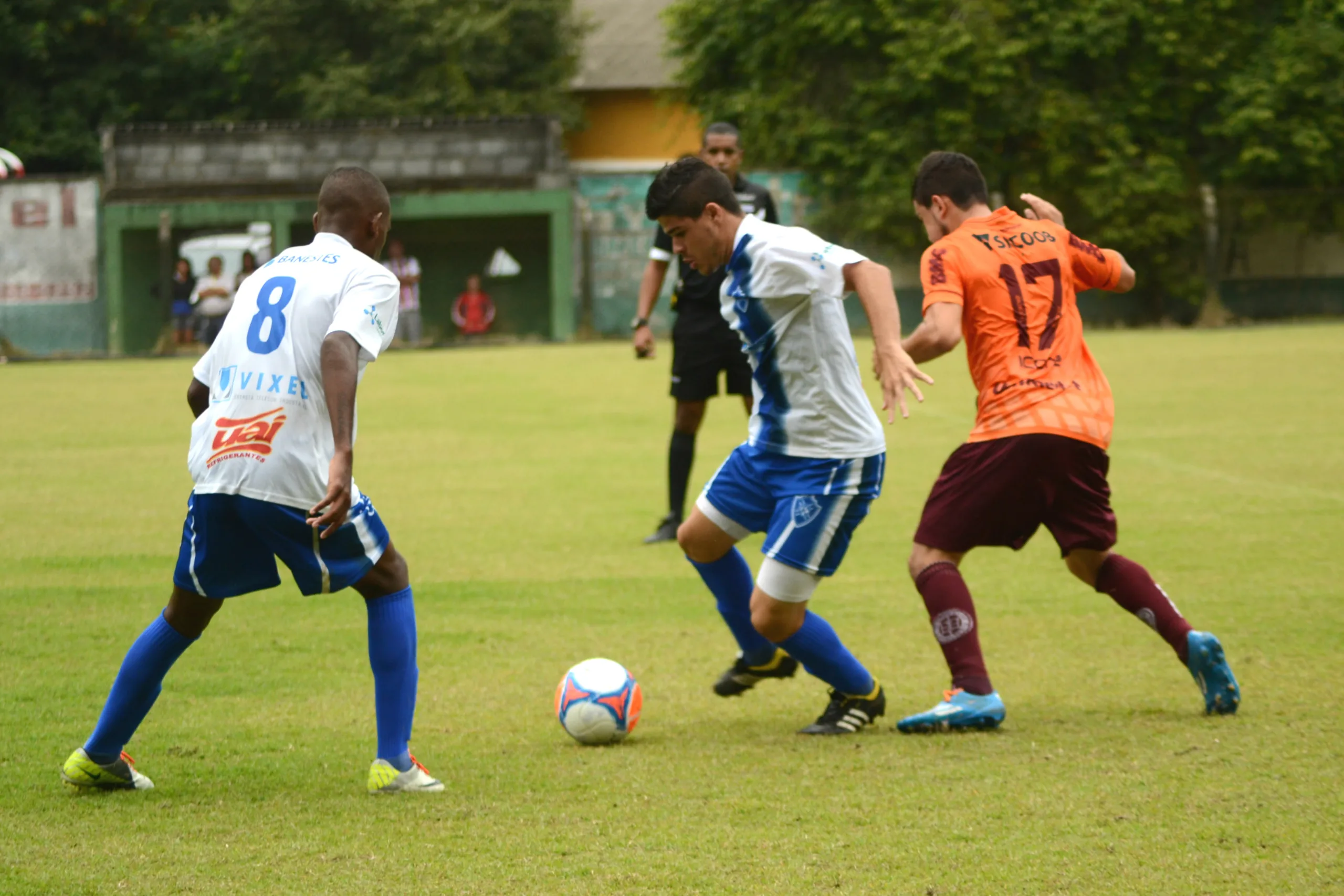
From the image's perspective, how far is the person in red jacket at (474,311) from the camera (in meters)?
33.2

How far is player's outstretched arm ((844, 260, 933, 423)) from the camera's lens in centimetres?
434

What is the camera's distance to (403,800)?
A: 13.9ft

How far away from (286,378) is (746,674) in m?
2.03

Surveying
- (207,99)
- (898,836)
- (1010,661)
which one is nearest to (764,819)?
(898,836)

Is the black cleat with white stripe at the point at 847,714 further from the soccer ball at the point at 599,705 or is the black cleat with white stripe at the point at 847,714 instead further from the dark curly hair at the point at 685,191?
the dark curly hair at the point at 685,191

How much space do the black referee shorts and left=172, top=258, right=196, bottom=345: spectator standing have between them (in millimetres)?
24342

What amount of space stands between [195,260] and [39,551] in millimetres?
25305

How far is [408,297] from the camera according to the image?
3105 cm

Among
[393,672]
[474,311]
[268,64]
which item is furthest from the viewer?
[268,64]

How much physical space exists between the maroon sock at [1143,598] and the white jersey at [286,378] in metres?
2.57

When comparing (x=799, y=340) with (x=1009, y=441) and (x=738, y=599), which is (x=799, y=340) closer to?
(x=1009, y=441)

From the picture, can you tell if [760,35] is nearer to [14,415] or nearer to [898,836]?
[14,415]

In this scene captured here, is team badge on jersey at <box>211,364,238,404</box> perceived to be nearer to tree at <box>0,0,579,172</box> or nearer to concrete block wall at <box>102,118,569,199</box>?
concrete block wall at <box>102,118,569,199</box>

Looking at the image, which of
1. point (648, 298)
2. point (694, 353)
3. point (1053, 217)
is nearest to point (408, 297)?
point (648, 298)
